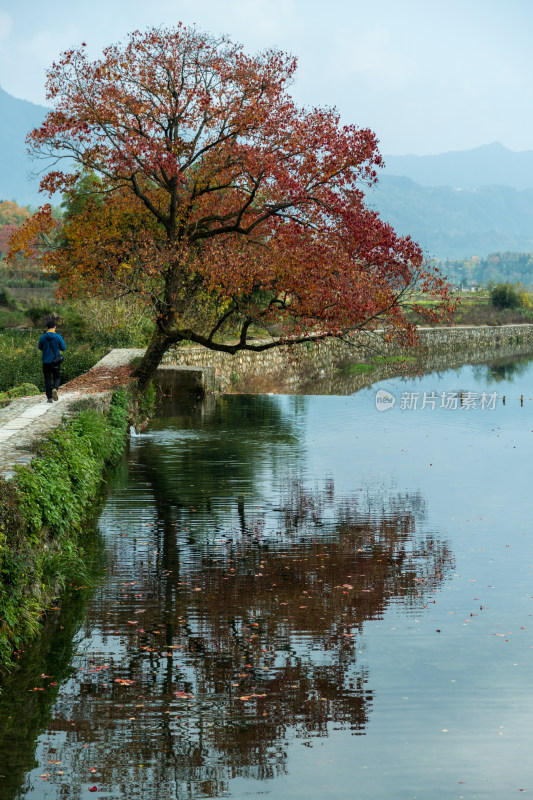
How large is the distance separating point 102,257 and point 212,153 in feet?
10.8

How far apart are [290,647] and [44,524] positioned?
2924 millimetres

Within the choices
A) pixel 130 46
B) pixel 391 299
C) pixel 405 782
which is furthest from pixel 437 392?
pixel 405 782

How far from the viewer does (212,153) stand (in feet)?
65.3

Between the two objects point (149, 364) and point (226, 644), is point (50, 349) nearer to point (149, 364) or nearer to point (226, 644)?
point (149, 364)

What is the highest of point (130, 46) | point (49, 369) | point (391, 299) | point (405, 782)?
point (130, 46)

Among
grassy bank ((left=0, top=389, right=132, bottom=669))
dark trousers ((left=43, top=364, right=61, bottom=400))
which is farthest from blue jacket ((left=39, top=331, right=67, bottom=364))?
grassy bank ((left=0, top=389, right=132, bottom=669))

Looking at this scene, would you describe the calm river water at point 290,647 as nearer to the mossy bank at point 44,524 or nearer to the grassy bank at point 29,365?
the mossy bank at point 44,524

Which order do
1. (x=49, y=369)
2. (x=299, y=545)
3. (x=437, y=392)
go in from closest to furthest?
(x=299, y=545), (x=49, y=369), (x=437, y=392)

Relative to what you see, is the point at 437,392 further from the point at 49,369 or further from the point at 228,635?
the point at 228,635

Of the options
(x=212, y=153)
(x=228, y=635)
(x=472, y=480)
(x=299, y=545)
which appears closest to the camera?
(x=228, y=635)

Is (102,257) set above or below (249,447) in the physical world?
above

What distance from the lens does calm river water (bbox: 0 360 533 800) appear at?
5.86 meters

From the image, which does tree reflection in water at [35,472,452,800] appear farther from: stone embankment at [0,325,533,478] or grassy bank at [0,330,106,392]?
grassy bank at [0,330,106,392]

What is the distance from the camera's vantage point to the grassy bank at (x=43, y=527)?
7.52 m
